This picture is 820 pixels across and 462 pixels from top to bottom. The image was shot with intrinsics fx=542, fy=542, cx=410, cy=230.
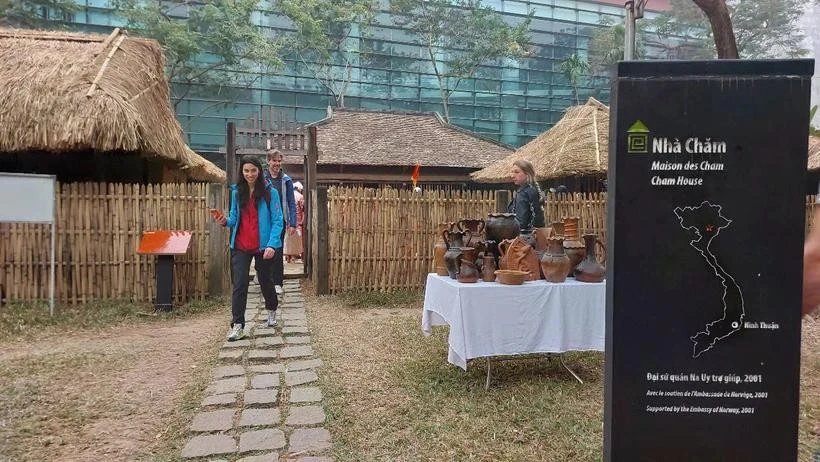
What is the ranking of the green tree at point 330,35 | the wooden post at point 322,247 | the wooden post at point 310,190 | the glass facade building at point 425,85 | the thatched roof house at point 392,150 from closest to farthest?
the wooden post at point 322,247 < the wooden post at point 310,190 < the thatched roof house at point 392,150 < the green tree at point 330,35 < the glass facade building at point 425,85

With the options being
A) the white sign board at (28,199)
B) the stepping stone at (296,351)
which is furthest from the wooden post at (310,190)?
the stepping stone at (296,351)

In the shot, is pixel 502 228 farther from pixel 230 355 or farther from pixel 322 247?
pixel 322 247

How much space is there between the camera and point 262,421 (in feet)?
10.3

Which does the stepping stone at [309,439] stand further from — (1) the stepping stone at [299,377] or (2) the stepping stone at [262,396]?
(1) the stepping stone at [299,377]

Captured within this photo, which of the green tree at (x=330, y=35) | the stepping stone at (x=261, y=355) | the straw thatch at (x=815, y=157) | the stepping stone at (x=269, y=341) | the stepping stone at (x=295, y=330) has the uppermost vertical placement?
the green tree at (x=330, y=35)

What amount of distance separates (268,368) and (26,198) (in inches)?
145

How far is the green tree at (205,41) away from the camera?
1867cm

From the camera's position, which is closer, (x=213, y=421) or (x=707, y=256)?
(x=707, y=256)

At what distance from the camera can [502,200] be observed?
756 centimetres

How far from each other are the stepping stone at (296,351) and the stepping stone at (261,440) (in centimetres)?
153

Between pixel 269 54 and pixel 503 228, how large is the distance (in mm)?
18961

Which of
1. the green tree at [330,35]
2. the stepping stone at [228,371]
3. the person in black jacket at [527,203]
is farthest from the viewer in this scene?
the green tree at [330,35]

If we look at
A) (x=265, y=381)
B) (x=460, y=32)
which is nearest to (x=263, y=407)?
(x=265, y=381)

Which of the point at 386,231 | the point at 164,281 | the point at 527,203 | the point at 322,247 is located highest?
the point at 527,203
